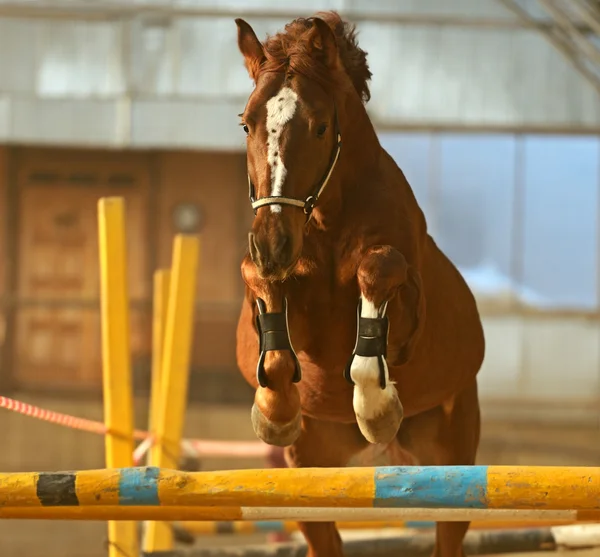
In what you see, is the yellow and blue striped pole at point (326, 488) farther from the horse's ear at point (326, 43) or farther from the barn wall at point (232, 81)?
the barn wall at point (232, 81)


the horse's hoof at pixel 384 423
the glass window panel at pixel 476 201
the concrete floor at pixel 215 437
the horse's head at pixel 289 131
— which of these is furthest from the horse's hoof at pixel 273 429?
the glass window panel at pixel 476 201

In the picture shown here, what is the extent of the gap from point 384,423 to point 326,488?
587 millimetres

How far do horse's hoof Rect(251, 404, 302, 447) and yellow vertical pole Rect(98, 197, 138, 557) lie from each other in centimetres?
144

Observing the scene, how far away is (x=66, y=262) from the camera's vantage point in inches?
534

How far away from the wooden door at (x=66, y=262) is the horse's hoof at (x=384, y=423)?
419 inches

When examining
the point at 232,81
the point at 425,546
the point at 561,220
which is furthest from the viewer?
the point at 232,81

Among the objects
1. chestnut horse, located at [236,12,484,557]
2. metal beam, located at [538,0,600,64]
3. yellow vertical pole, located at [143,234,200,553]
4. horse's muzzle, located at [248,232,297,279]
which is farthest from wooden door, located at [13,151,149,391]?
horse's muzzle, located at [248,232,297,279]

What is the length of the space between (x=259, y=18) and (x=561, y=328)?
211 inches

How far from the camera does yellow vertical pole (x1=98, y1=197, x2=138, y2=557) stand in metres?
4.37

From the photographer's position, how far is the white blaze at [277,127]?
2.85 m

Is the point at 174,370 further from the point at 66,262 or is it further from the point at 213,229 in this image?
the point at 66,262

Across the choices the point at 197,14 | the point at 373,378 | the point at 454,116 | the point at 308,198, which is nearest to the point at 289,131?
the point at 308,198

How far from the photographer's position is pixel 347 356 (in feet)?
10.6

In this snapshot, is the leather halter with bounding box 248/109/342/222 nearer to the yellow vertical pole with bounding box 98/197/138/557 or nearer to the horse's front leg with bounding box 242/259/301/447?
the horse's front leg with bounding box 242/259/301/447
